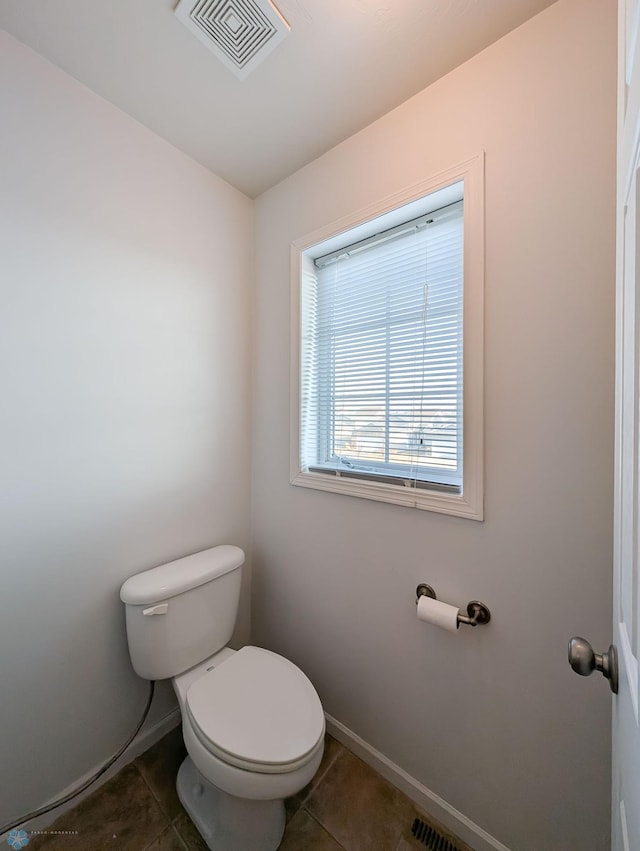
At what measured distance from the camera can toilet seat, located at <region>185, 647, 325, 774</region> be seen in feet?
2.80

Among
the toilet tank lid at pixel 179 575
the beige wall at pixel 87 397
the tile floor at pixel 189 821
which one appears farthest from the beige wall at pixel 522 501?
the beige wall at pixel 87 397

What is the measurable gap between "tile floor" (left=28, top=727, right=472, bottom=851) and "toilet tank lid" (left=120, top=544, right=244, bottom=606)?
0.69 metres

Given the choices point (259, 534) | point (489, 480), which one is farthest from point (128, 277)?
point (489, 480)

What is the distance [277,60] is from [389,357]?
1.00 meters

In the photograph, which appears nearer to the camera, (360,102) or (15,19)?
(15,19)

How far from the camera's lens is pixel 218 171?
1.44 metres

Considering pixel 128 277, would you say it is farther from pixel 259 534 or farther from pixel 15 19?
pixel 259 534

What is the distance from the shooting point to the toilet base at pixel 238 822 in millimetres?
942

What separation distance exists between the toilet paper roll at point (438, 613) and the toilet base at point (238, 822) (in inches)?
29.4

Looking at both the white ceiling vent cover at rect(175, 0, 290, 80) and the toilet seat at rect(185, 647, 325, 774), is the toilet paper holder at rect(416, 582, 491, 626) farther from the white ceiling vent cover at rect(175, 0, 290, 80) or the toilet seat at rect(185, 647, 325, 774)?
the white ceiling vent cover at rect(175, 0, 290, 80)

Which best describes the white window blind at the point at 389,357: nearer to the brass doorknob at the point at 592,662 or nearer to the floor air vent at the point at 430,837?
the brass doorknob at the point at 592,662

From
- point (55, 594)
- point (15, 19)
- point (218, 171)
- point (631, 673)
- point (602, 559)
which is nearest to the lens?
point (631, 673)

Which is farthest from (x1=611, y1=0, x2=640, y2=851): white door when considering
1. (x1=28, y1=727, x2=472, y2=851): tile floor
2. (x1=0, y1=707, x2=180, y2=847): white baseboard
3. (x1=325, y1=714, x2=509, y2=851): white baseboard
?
(x1=0, y1=707, x2=180, y2=847): white baseboard

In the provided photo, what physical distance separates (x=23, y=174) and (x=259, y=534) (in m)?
1.58
